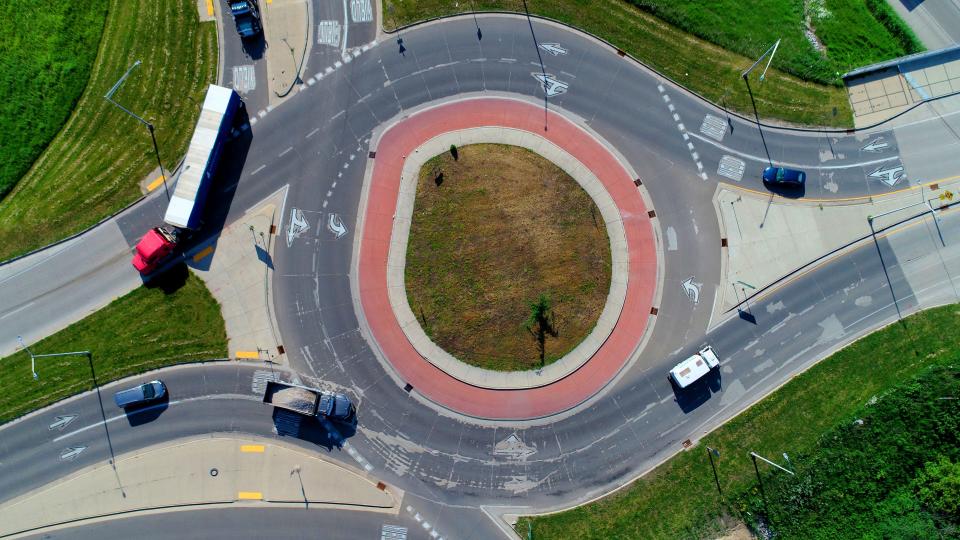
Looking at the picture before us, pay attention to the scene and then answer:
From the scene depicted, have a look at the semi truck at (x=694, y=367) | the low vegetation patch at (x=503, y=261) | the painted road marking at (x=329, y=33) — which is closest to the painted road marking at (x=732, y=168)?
the low vegetation patch at (x=503, y=261)

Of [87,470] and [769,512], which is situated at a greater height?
[87,470]

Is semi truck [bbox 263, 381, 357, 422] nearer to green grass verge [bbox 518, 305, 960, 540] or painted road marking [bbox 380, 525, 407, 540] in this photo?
painted road marking [bbox 380, 525, 407, 540]

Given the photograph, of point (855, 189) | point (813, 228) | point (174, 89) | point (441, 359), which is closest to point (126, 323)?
point (174, 89)

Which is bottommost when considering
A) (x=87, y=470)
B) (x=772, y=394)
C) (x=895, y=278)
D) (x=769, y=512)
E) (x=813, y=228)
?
(x=769, y=512)

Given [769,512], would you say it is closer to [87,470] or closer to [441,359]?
[441,359]

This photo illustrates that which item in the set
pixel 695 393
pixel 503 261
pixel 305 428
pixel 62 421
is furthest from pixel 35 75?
pixel 695 393

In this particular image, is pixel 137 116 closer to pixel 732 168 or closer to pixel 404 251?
pixel 404 251
